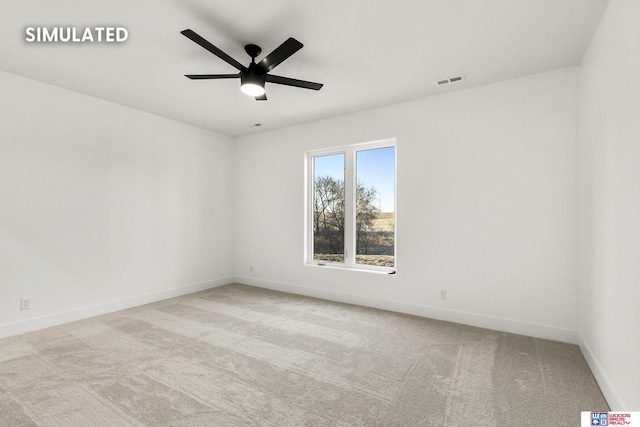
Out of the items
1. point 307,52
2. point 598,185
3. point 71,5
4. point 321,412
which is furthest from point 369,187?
point 71,5

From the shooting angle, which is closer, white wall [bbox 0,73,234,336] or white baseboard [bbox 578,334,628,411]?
white baseboard [bbox 578,334,628,411]

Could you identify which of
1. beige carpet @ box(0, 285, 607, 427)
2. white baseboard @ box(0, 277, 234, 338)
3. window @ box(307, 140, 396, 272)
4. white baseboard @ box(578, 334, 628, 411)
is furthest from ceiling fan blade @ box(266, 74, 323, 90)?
white baseboard @ box(0, 277, 234, 338)

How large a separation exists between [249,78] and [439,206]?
8.58 ft

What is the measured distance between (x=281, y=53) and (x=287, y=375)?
253 centimetres

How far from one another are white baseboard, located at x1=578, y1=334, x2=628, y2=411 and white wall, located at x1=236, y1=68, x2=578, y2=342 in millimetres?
350

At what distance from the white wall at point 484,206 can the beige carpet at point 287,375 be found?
0.36 m

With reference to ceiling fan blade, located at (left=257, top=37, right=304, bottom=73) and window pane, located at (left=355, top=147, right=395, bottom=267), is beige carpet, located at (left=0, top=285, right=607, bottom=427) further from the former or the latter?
ceiling fan blade, located at (left=257, top=37, right=304, bottom=73)

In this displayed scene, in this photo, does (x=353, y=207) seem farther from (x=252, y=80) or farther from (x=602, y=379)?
(x=602, y=379)

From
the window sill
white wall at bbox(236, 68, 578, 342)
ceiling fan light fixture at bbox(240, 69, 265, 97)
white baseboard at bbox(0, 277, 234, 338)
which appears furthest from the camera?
the window sill

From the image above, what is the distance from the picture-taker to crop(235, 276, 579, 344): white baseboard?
301 centimetres

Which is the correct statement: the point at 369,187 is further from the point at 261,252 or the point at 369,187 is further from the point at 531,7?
the point at 531,7

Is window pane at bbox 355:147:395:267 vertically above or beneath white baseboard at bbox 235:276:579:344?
above

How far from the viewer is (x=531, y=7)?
6.92 ft

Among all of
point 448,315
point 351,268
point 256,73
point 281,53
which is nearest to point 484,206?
point 448,315
